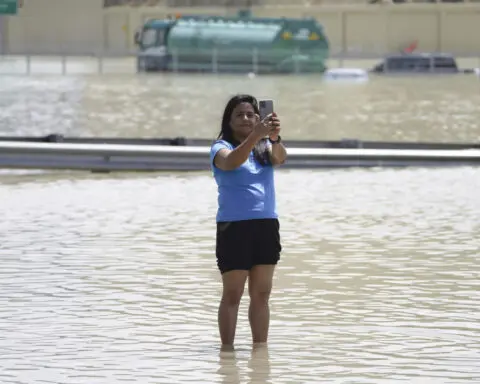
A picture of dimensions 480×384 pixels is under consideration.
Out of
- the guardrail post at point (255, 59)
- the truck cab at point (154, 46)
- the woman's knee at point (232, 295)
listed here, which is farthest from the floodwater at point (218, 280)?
the truck cab at point (154, 46)

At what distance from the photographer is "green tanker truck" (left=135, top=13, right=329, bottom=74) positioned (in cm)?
8000

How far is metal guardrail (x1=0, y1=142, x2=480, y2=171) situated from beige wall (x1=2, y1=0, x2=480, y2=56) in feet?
247

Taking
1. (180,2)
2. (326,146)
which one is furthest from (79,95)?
(180,2)

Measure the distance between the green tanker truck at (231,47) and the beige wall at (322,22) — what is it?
58.8 ft

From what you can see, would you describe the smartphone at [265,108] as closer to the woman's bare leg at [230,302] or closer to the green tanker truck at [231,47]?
the woman's bare leg at [230,302]

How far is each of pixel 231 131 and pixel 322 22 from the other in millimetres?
99697

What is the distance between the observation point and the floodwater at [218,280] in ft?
29.0

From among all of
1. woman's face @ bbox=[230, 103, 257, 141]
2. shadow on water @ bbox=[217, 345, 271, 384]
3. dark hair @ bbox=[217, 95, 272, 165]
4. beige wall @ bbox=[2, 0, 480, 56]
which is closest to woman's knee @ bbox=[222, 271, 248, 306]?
shadow on water @ bbox=[217, 345, 271, 384]

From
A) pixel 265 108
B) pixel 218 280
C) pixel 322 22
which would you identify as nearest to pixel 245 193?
pixel 265 108

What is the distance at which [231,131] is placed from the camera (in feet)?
29.8

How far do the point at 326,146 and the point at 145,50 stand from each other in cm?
5734

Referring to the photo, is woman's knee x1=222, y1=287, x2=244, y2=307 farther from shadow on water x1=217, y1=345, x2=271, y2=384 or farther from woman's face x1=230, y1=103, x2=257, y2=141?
woman's face x1=230, y1=103, x2=257, y2=141

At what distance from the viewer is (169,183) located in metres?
20.8

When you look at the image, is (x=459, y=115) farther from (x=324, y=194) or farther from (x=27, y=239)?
(x=27, y=239)
